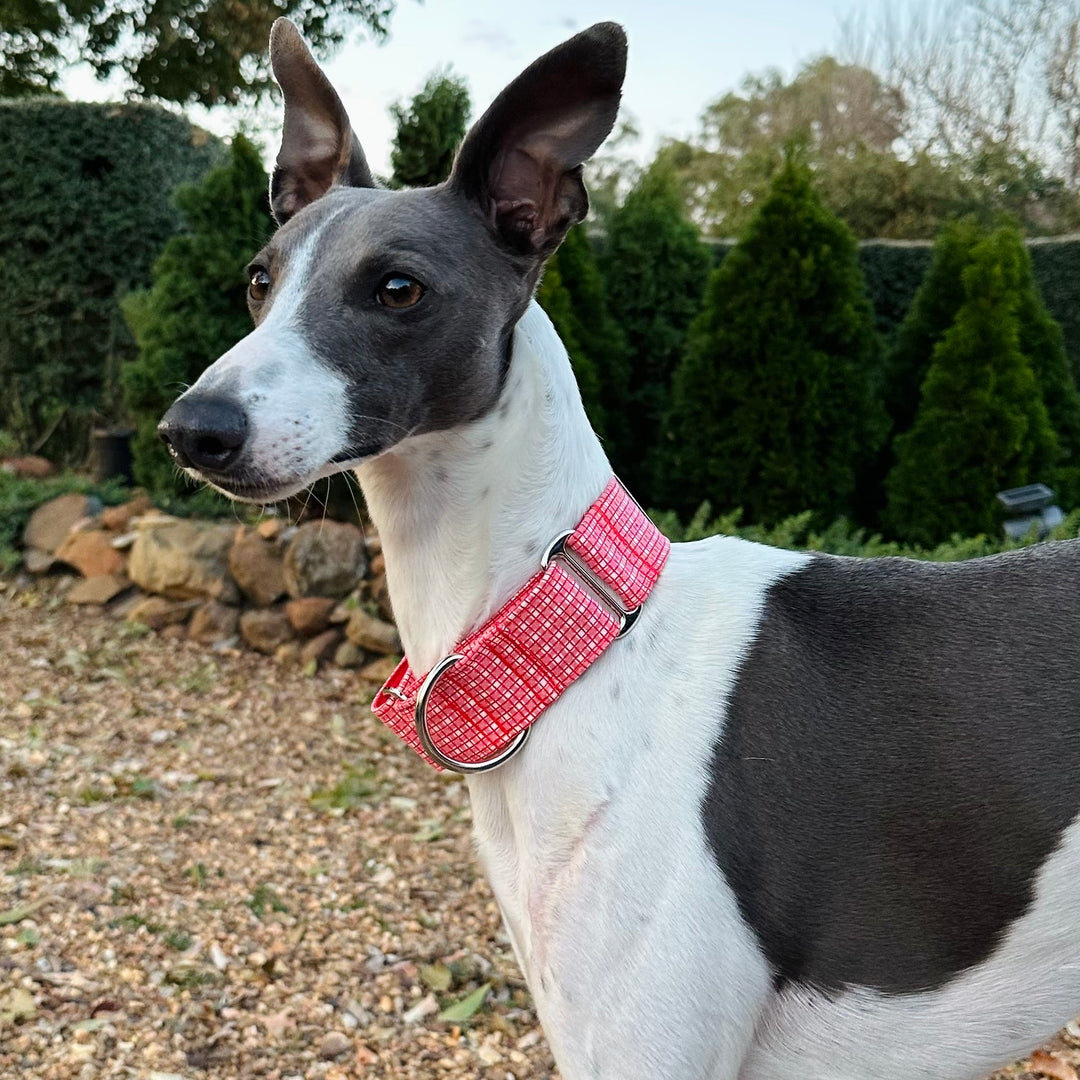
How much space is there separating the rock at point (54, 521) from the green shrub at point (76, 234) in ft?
5.45

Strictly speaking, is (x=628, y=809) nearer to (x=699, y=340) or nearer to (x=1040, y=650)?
(x=1040, y=650)

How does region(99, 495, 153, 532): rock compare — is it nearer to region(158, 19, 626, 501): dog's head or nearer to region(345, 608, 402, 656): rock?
region(345, 608, 402, 656): rock

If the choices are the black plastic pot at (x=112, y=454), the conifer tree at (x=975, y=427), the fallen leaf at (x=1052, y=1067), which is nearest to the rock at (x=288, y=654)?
the black plastic pot at (x=112, y=454)

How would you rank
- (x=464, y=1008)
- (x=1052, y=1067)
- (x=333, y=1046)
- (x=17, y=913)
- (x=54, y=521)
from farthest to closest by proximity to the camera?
(x=54, y=521) → (x=17, y=913) → (x=464, y=1008) → (x=333, y=1046) → (x=1052, y=1067)

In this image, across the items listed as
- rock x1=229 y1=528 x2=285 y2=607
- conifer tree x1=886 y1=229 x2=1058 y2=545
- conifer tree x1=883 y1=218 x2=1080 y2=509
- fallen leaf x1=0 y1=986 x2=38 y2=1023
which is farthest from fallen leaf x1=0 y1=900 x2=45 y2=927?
conifer tree x1=883 y1=218 x2=1080 y2=509

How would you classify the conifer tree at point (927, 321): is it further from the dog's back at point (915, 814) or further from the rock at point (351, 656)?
the dog's back at point (915, 814)

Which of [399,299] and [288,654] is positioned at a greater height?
[399,299]

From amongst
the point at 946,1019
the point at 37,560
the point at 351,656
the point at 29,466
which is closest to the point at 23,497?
the point at 37,560

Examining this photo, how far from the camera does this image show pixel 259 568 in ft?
18.9

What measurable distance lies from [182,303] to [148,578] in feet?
5.49

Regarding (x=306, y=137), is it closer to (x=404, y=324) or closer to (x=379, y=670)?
(x=404, y=324)

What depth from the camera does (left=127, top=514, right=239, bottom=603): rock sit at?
5875 millimetres

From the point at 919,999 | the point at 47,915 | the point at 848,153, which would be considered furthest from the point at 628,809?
the point at 848,153

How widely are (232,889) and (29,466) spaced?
5498 millimetres
